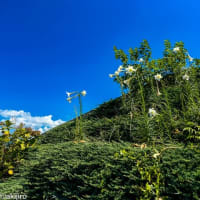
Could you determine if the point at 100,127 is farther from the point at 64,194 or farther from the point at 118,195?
the point at 118,195

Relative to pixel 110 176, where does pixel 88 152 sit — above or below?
above

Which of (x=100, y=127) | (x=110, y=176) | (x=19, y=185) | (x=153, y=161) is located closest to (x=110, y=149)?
(x=110, y=176)

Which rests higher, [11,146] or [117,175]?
[11,146]

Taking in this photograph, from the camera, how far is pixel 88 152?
254 centimetres

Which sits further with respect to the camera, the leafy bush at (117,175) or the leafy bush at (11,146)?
the leafy bush at (11,146)

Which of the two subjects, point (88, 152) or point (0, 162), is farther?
point (0, 162)

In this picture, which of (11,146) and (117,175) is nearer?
(117,175)

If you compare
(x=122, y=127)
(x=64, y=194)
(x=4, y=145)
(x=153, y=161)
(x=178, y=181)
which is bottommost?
(x=64, y=194)

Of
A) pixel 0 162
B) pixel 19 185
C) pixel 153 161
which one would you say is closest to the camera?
pixel 153 161

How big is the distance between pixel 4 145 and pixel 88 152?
2.20 m

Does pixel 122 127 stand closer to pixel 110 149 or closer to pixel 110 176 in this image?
pixel 110 149

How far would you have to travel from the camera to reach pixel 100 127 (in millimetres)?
4422

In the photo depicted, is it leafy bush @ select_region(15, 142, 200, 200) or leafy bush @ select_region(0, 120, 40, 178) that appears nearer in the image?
leafy bush @ select_region(15, 142, 200, 200)

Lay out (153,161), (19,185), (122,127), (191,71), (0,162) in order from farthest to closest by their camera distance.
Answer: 1. (191,71)
2. (122,127)
3. (0,162)
4. (19,185)
5. (153,161)
